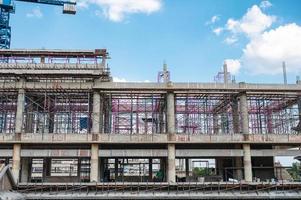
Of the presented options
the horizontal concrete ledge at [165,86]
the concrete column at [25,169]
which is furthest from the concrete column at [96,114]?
the concrete column at [25,169]

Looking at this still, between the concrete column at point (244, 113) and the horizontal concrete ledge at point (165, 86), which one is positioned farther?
the concrete column at point (244, 113)

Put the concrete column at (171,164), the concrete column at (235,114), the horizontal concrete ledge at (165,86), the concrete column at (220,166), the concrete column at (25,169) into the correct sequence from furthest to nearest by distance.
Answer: the concrete column at (220,166) → the concrete column at (235,114) → the concrete column at (25,169) → the horizontal concrete ledge at (165,86) → the concrete column at (171,164)

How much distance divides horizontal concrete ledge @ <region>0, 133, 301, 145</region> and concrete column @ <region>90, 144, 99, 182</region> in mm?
770

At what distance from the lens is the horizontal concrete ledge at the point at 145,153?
124 ft

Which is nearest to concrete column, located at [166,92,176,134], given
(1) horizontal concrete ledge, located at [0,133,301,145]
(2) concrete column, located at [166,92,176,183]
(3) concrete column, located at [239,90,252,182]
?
(2) concrete column, located at [166,92,176,183]

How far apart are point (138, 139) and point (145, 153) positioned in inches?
67.4

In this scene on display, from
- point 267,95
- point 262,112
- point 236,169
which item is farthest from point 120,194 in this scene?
point 262,112

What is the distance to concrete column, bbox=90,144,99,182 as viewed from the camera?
121ft

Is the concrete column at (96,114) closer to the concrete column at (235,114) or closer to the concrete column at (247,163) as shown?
the concrete column at (235,114)

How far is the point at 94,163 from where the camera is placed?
37.2 metres

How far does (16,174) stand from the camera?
3619cm

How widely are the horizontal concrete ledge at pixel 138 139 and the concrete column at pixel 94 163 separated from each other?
770 mm

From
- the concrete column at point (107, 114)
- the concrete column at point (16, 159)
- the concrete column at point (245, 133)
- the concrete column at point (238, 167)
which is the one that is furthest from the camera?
the concrete column at point (107, 114)

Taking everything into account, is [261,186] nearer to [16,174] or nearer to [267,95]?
[267,95]
